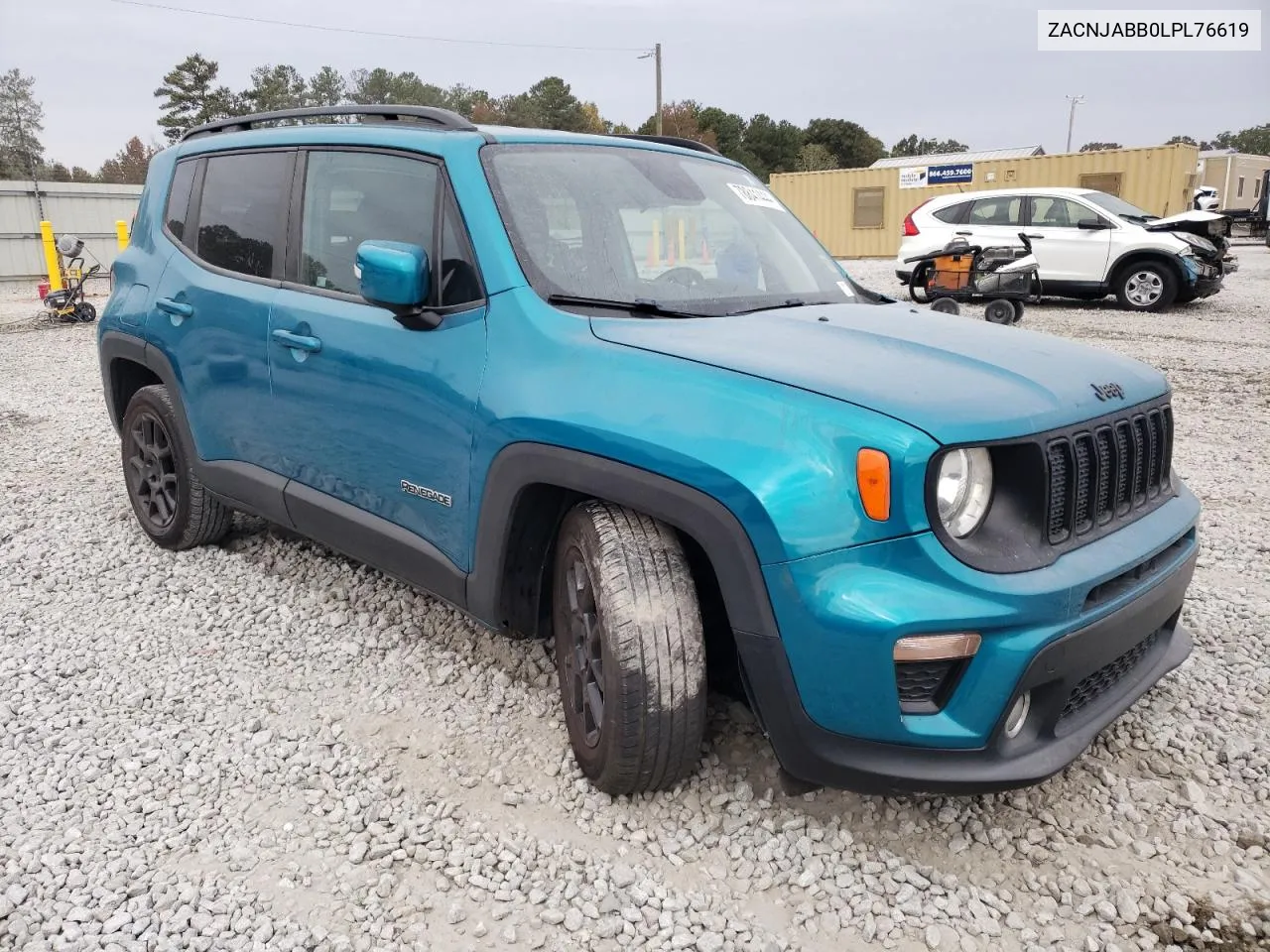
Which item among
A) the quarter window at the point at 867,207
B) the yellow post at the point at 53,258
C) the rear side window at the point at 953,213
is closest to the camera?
the rear side window at the point at 953,213

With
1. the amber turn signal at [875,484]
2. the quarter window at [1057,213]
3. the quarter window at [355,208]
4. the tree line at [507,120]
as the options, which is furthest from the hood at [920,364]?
the tree line at [507,120]

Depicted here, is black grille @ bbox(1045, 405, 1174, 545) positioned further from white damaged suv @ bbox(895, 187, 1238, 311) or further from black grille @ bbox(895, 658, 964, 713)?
white damaged suv @ bbox(895, 187, 1238, 311)

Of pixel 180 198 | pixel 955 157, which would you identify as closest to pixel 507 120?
pixel 955 157

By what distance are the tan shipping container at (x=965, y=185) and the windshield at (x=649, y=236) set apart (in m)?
18.9

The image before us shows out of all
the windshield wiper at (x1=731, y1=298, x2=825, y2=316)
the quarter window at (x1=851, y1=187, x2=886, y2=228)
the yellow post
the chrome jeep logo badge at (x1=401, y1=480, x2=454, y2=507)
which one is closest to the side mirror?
the chrome jeep logo badge at (x1=401, y1=480, x2=454, y2=507)

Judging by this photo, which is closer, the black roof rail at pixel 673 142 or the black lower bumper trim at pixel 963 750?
the black lower bumper trim at pixel 963 750

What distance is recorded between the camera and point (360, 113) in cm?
361

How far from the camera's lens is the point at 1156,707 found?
3.15m

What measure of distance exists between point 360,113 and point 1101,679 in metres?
3.08

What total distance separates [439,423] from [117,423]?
276cm

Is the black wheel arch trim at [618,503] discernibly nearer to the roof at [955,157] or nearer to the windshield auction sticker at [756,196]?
the windshield auction sticker at [756,196]

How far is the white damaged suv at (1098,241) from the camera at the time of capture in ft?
43.3

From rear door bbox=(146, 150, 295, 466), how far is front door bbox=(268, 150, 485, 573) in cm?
15

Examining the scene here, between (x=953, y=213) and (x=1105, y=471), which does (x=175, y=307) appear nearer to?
(x=1105, y=471)
